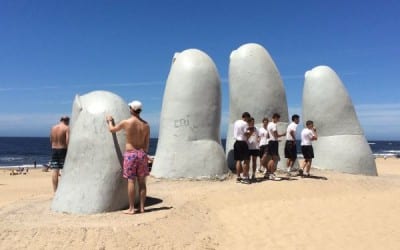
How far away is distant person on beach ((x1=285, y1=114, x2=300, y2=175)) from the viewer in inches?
370

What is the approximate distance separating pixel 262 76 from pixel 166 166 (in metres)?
3.52

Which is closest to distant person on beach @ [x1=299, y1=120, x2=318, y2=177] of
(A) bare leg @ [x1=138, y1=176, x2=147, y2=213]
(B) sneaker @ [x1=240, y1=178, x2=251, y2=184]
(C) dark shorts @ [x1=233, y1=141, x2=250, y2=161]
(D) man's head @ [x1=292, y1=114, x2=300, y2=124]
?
(D) man's head @ [x1=292, y1=114, x2=300, y2=124]

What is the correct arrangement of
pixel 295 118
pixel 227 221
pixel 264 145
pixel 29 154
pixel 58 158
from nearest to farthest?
pixel 227 221
pixel 58 158
pixel 264 145
pixel 295 118
pixel 29 154

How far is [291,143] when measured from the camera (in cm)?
954

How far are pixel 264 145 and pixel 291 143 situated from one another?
772 millimetres

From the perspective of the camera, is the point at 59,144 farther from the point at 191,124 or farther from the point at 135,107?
the point at 191,124

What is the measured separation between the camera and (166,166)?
9.52 m

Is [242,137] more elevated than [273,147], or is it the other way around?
[242,137]

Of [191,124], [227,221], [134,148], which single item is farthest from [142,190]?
[191,124]

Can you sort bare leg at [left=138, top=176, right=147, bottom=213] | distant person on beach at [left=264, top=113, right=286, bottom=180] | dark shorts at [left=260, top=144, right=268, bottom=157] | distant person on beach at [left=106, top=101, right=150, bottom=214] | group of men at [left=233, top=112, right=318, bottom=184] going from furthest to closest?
dark shorts at [left=260, top=144, right=268, bottom=157] < distant person on beach at [left=264, top=113, right=286, bottom=180] < group of men at [left=233, top=112, right=318, bottom=184] < bare leg at [left=138, top=176, right=147, bottom=213] < distant person on beach at [left=106, top=101, right=150, bottom=214]

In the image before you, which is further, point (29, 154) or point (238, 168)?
point (29, 154)

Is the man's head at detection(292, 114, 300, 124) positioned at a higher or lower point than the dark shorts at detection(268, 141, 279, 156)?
higher

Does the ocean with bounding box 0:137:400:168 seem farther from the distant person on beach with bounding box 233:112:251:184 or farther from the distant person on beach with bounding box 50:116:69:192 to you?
the distant person on beach with bounding box 233:112:251:184

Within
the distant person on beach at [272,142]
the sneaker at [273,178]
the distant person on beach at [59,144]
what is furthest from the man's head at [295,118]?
the distant person on beach at [59,144]
